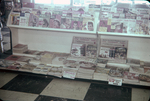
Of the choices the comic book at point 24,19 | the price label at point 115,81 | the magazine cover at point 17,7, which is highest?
the magazine cover at point 17,7

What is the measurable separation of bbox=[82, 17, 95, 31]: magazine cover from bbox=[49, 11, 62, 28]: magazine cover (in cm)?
38

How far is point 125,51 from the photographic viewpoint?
251 centimetres

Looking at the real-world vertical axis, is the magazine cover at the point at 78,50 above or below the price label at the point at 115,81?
above

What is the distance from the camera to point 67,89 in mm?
2193

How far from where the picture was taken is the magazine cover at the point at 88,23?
7.56 feet

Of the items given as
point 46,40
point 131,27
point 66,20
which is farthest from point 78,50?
point 131,27

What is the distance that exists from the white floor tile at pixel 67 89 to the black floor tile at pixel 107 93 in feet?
0.28

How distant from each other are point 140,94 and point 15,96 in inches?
63.5

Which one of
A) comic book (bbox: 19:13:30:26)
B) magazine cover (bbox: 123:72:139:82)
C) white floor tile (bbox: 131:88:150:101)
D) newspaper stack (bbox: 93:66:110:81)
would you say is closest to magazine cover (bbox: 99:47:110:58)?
newspaper stack (bbox: 93:66:110:81)

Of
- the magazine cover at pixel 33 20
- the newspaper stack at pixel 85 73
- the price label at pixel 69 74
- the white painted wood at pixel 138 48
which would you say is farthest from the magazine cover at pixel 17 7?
the white painted wood at pixel 138 48

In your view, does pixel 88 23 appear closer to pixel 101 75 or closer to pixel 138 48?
pixel 101 75

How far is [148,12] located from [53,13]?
138cm

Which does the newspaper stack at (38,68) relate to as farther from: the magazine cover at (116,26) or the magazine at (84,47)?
the magazine cover at (116,26)

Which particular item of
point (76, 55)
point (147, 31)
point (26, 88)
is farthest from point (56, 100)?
point (147, 31)
